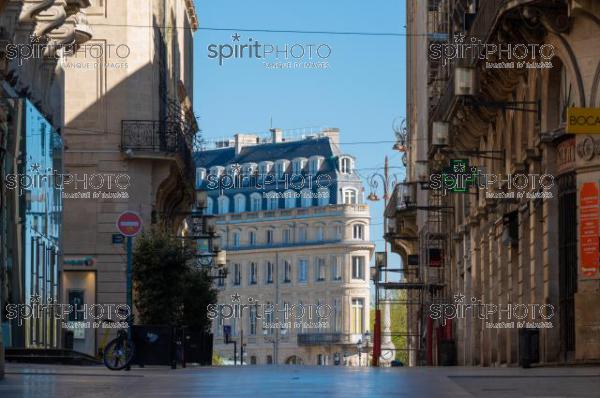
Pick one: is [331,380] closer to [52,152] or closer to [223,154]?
[52,152]

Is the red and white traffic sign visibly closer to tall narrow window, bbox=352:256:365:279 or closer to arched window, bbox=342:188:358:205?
arched window, bbox=342:188:358:205

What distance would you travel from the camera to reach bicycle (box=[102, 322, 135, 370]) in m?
33.1

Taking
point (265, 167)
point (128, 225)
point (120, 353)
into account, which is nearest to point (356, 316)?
point (265, 167)

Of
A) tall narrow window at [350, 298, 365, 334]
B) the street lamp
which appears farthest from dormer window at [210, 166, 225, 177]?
the street lamp

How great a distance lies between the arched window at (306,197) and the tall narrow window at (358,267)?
651 centimetres

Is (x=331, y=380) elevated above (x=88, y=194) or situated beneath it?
situated beneath

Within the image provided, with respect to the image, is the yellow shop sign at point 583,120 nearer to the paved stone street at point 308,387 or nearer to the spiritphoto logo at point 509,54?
the spiritphoto logo at point 509,54

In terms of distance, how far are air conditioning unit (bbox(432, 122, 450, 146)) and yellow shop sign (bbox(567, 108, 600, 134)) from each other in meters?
17.8

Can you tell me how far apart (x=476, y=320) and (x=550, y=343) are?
1536cm

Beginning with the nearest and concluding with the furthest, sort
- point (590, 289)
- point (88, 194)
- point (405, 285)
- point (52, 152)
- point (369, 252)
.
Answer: point (590, 289)
point (52, 152)
point (88, 194)
point (405, 285)
point (369, 252)

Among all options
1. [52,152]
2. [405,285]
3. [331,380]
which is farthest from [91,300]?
[331,380]

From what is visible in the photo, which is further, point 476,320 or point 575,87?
point 476,320

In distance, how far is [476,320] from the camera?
5088 cm

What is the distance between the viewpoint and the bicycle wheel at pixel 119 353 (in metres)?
33.1
